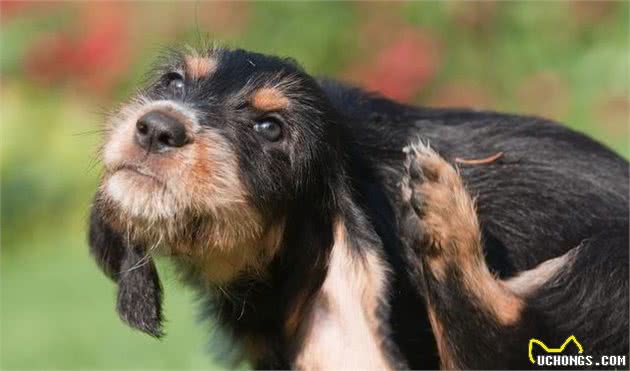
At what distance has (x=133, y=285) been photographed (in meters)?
6.12

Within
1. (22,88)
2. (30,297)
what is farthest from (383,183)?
(22,88)

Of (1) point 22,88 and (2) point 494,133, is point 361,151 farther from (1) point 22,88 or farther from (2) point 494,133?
(1) point 22,88

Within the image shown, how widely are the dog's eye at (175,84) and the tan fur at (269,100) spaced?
1.09 ft

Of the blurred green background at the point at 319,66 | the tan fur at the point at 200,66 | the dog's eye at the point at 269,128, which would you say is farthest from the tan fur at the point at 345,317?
the blurred green background at the point at 319,66

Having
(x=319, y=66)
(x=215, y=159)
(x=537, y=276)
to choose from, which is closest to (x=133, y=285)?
(x=215, y=159)

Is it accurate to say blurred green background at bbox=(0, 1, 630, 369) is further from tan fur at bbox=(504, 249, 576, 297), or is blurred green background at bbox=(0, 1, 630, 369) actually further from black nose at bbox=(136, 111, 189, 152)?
black nose at bbox=(136, 111, 189, 152)

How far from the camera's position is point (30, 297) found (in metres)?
12.2

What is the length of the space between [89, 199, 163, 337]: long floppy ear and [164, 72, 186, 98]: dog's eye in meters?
0.68

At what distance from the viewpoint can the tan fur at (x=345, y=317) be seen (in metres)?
5.43

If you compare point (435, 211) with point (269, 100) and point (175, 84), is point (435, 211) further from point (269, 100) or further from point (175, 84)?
point (175, 84)

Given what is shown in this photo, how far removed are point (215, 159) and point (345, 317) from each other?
90 cm

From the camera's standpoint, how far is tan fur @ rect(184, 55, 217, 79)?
5754 mm

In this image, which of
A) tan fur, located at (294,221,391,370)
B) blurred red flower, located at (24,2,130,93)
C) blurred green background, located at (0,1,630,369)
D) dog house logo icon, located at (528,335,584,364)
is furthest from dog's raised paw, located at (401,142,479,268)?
blurred red flower, located at (24,2,130,93)

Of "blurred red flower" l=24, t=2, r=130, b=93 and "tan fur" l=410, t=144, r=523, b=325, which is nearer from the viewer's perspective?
"tan fur" l=410, t=144, r=523, b=325
